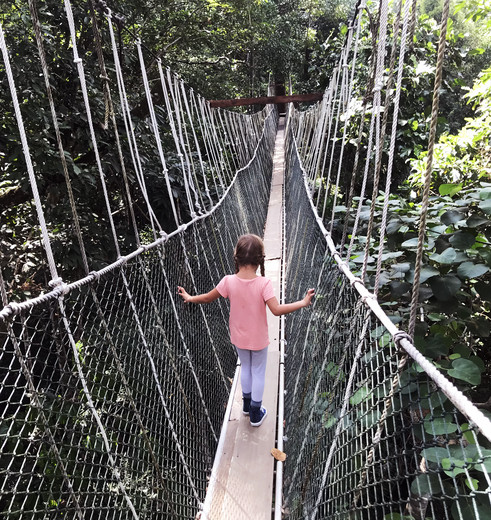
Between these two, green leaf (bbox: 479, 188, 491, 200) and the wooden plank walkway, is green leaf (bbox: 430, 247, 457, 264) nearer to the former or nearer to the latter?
green leaf (bbox: 479, 188, 491, 200)

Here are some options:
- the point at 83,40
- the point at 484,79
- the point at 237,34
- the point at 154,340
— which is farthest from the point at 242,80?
the point at 154,340

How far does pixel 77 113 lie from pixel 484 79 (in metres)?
2.32

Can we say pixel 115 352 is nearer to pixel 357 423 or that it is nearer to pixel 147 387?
pixel 147 387

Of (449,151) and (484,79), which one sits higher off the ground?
(484,79)

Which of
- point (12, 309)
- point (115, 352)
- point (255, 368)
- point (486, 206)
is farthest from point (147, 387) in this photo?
point (486, 206)

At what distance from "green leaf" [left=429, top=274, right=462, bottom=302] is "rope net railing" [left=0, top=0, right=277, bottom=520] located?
0.76m

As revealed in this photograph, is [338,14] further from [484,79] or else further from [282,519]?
[282,519]

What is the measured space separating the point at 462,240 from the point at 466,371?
31cm

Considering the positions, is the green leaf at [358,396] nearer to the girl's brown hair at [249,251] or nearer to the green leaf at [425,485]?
the green leaf at [425,485]

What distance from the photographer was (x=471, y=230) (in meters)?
0.97

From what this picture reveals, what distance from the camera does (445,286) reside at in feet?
3.17

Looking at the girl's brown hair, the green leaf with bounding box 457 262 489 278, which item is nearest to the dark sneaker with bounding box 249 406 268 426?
the girl's brown hair

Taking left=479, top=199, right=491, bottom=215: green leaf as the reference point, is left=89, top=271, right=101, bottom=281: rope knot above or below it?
below

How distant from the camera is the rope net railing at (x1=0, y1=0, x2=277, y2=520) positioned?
2.73 feet
